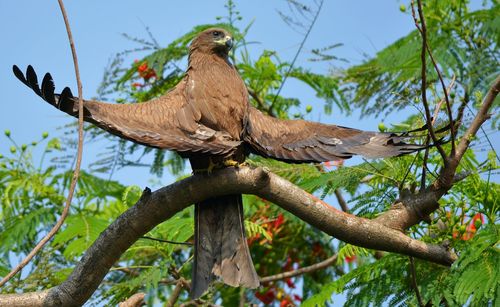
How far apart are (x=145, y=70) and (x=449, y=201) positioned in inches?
130

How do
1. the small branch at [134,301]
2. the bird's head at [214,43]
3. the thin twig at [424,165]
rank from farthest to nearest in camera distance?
1. the bird's head at [214,43]
2. the small branch at [134,301]
3. the thin twig at [424,165]

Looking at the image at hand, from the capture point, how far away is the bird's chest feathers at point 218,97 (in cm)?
484

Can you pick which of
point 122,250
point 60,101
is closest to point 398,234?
point 122,250

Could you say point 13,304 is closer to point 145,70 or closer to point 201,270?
point 201,270

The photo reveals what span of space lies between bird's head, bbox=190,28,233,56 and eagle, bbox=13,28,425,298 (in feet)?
1.02

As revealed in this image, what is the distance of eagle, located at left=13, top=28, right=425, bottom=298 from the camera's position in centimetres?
441

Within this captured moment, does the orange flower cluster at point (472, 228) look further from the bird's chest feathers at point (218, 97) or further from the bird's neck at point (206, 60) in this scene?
the bird's neck at point (206, 60)

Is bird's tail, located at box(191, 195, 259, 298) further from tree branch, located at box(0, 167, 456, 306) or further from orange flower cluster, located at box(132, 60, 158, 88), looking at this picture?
orange flower cluster, located at box(132, 60, 158, 88)

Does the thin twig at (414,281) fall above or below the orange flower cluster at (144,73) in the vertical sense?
below

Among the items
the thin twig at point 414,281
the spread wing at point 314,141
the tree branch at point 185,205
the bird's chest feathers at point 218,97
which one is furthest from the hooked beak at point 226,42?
the thin twig at point 414,281

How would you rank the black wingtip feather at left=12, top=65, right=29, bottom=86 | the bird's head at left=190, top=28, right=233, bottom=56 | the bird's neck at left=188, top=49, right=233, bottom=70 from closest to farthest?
the black wingtip feather at left=12, top=65, right=29, bottom=86 < the bird's neck at left=188, top=49, right=233, bottom=70 < the bird's head at left=190, top=28, right=233, bottom=56

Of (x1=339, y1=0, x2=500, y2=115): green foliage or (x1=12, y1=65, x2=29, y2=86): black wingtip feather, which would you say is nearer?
(x1=12, y1=65, x2=29, y2=86): black wingtip feather

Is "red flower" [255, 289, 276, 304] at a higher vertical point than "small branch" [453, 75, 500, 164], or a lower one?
higher

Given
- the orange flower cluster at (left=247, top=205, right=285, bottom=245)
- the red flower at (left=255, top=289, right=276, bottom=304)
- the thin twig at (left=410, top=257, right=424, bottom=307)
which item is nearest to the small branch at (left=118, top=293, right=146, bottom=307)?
the thin twig at (left=410, top=257, right=424, bottom=307)
